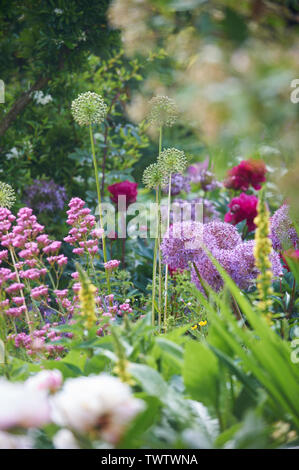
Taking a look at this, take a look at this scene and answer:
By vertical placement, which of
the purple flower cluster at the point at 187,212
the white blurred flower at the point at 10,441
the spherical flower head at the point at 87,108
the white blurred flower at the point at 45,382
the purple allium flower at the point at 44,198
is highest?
the spherical flower head at the point at 87,108

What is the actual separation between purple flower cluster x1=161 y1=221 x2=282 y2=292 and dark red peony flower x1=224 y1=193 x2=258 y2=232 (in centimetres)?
78

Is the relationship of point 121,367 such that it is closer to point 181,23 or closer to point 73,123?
point 181,23

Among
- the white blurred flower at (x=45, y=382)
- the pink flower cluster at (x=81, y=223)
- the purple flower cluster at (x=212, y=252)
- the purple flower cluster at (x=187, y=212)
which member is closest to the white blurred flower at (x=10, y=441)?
the white blurred flower at (x=45, y=382)

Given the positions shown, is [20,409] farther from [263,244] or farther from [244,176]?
[244,176]

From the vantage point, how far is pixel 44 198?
2996mm

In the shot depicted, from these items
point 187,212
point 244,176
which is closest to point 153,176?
point 187,212

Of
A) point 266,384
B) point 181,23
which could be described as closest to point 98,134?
point 181,23

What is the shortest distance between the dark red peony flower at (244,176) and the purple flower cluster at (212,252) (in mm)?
1244

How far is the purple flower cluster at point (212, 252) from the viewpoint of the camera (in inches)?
67.4

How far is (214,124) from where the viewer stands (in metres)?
0.83

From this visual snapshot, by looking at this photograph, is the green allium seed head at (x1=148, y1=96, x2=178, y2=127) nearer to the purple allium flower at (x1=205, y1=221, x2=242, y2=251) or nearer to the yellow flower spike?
the purple allium flower at (x1=205, y1=221, x2=242, y2=251)

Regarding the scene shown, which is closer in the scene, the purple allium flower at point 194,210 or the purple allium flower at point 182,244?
the purple allium flower at point 182,244

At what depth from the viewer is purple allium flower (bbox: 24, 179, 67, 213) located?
299cm

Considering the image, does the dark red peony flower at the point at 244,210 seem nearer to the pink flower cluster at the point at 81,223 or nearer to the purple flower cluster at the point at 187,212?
the purple flower cluster at the point at 187,212
